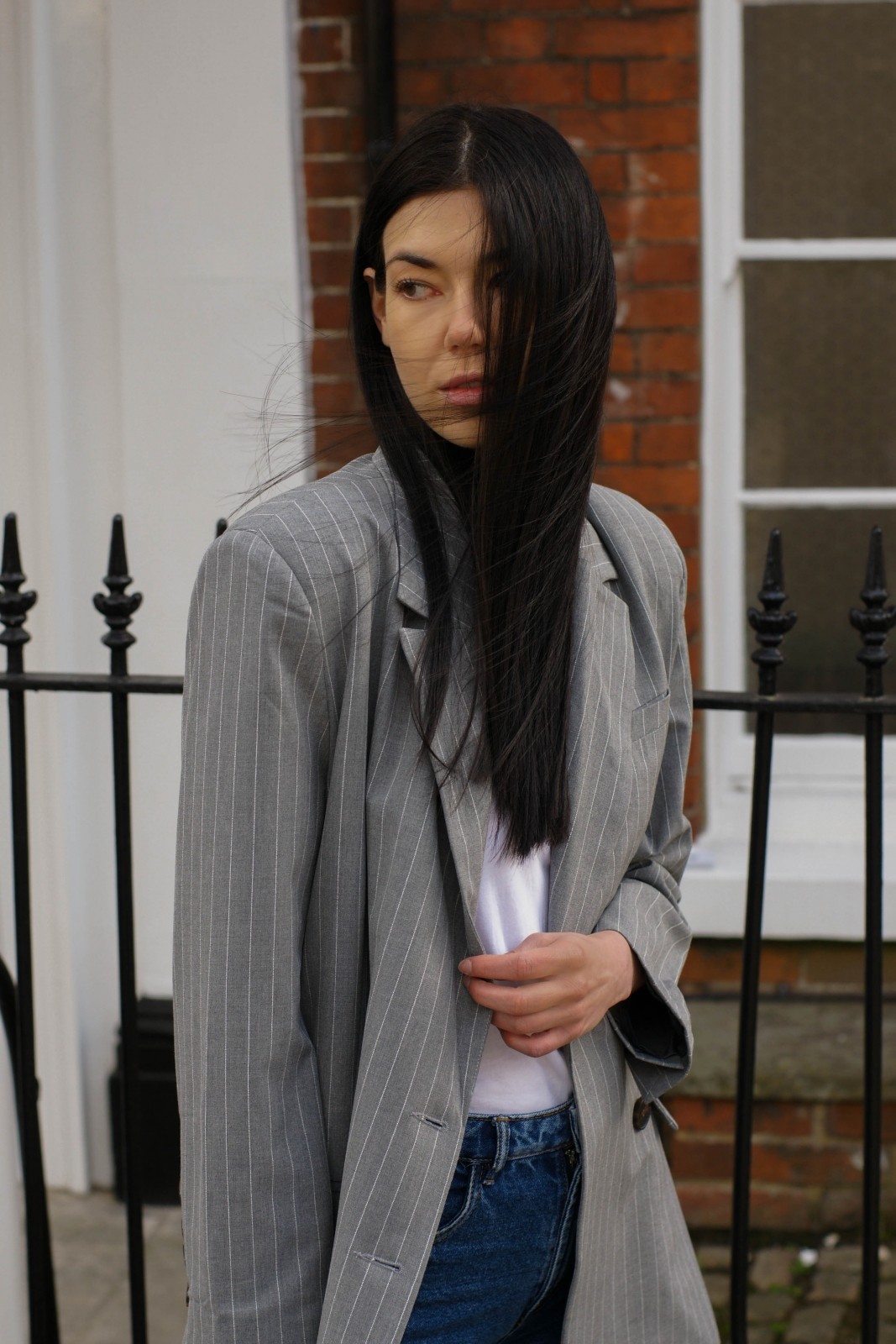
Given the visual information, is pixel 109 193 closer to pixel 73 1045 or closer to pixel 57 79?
pixel 57 79

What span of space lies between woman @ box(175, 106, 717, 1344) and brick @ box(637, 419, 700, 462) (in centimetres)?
175

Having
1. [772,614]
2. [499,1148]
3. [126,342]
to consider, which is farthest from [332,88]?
[499,1148]

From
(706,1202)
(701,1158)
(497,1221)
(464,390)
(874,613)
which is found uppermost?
(464,390)

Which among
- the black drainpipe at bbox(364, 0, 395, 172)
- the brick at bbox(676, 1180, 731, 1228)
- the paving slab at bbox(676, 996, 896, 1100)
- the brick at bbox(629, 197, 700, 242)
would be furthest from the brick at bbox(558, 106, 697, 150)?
the brick at bbox(676, 1180, 731, 1228)

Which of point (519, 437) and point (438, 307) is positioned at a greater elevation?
point (438, 307)

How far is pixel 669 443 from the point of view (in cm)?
299

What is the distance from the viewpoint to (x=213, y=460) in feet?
9.68

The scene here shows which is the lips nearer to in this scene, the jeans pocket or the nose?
the nose

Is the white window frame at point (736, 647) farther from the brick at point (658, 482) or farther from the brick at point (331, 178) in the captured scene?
the brick at point (331, 178)

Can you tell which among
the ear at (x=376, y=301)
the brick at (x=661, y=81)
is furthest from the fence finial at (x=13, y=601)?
the brick at (x=661, y=81)

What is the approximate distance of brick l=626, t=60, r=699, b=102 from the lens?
2.87 metres

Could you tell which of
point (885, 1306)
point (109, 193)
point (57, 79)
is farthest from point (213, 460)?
point (885, 1306)

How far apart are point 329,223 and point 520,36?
57 cm

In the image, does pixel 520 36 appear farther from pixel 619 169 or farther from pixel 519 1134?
pixel 519 1134
